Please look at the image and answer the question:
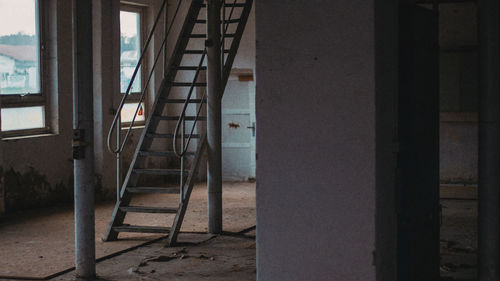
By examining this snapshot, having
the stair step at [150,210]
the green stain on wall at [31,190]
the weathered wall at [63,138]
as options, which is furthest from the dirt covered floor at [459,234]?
the green stain on wall at [31,190]

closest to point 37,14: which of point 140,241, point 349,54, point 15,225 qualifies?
point 15,225

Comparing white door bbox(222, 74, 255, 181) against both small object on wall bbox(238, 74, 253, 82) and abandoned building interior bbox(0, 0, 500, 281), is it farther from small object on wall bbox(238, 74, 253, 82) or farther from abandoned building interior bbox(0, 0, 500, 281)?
abandoned building interior bbox(0, 0, 500, 281)

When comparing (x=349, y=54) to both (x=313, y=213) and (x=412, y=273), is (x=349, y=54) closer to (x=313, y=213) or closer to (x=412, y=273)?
(x=313, y=213)

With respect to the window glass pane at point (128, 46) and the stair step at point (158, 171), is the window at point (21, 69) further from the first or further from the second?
the stair step at point (158, 171)

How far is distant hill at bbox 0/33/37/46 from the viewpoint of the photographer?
8.72 metres

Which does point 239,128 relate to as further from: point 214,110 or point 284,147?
point 284,147

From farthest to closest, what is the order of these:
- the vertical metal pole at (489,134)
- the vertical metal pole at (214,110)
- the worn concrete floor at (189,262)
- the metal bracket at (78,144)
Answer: the vertical metal pole at (214,110) → the worn concrete floor at (189,262) → the metal bracket at (78,144) → the vertical metal pole at (489,134)

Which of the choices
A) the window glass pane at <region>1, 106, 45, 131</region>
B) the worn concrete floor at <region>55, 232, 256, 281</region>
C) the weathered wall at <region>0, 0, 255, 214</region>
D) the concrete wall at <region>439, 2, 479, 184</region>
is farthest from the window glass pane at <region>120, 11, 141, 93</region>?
the concrete wall at <region>439, 2, 479, 184</region>

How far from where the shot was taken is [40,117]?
9.42 m

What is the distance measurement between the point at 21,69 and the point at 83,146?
12.5 feet

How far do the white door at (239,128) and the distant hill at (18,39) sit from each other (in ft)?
12.5

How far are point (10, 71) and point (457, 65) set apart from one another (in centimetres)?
639

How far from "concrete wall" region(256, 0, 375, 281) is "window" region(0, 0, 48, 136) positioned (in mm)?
5840

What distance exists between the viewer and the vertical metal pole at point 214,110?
24.5 feet
